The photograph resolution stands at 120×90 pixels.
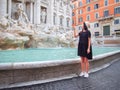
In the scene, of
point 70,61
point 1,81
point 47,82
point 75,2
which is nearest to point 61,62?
point 70,61

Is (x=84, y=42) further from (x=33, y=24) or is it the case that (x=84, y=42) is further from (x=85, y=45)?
(x=33, y=24)

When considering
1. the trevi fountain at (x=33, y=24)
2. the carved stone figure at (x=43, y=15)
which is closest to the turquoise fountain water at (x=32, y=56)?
the trevi fountain at (x=33, y=24)

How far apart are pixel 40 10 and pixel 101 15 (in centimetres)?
1677

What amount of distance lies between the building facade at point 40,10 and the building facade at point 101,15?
6.50 metres

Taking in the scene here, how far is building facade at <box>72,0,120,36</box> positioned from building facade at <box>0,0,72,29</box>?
6499 millimetres

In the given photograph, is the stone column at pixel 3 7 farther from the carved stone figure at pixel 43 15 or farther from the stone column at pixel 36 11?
the carved stone figure at pixel 43 15

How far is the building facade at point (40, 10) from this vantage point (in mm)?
19250

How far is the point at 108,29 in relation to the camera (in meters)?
33.6

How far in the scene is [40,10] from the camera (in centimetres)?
2459

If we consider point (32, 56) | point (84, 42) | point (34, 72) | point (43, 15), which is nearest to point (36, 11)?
point (43, 15)

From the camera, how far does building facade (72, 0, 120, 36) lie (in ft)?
105

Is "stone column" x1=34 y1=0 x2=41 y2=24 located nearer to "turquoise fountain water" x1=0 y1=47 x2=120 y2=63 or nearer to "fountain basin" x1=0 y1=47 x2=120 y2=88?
"turquoise fountain water" x1=0 y1=47 x2=120 y2=63

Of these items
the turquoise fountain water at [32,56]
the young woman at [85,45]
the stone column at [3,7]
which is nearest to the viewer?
the young woman at [85,45]

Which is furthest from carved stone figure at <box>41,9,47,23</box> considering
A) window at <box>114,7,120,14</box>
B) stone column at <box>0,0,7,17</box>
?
window at <box>114,7,120,14</box>
